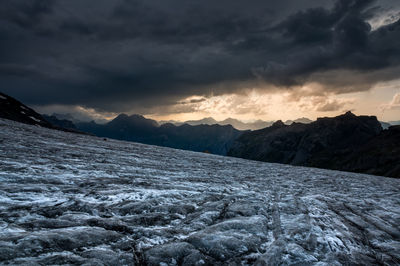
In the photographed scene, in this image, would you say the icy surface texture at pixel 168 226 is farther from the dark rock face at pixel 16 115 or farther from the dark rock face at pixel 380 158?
the dark rock face at pixel 380 158

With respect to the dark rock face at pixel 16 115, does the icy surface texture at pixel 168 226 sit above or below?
below

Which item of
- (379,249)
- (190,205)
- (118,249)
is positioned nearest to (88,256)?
(118,249)

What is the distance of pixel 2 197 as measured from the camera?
18.5 ft

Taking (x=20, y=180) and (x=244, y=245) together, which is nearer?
(x=244, y=245)

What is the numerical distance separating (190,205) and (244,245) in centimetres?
271

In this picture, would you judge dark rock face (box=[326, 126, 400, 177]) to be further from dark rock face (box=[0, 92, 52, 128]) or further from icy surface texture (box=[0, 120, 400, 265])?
dark rock face (box=[0, 92, 52, 128])

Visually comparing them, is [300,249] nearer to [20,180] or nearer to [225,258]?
[225,258]

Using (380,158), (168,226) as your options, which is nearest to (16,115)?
(168,226)

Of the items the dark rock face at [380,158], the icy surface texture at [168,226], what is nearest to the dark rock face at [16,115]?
the icy surface texture at [168,226]

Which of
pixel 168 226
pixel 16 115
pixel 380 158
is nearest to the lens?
pixel 168 226

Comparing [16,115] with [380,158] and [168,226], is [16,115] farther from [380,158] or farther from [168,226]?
[380,158]

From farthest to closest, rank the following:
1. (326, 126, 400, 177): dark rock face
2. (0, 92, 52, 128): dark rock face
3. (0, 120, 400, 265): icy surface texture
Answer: (326, 126, 400, 177): dark rock face → (0, 92, 52, 128): dark rock face → (0, 120, 400, 265): icy surface texture

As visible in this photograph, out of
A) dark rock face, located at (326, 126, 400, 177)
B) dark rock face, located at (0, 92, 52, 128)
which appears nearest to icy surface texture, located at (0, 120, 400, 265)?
dark rock face, located at (0, 92, 52, 128)

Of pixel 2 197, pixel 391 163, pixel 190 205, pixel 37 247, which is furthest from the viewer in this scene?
pixel 391 163
